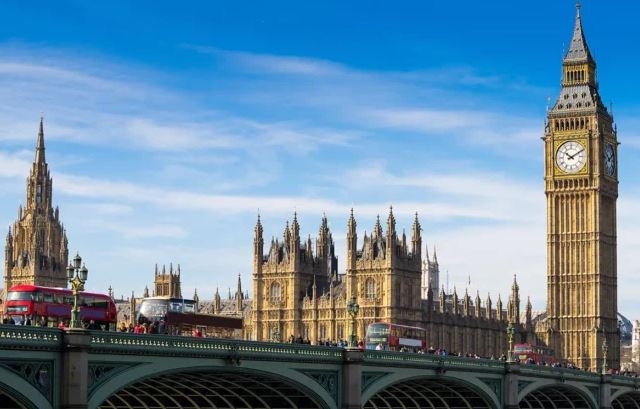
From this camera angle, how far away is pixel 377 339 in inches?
3681

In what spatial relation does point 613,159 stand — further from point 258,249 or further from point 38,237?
point 38,237

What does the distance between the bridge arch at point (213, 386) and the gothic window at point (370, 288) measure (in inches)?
2482

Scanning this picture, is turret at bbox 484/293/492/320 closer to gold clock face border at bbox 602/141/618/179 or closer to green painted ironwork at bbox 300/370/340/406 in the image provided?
gold clock face border at bbox 602/141/618/179

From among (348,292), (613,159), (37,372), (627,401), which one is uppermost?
(613,159)

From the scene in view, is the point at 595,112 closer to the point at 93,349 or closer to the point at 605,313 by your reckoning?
the point at 605,313

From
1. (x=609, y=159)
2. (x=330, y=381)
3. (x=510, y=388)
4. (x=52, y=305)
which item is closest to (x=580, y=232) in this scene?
(x=609, y=159)

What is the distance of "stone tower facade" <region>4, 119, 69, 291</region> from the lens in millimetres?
163750

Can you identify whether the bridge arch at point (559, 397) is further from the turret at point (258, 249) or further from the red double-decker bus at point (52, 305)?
the turret at point (258, 249)

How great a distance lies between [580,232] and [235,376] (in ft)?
321

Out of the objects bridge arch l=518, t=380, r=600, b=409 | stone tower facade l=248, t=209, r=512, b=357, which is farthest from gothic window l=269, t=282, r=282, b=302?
bridge arch l=518, t=380, r=600, b=409

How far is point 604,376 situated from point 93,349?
50.2 m

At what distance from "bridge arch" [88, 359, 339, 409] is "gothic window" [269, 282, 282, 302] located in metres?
68.0

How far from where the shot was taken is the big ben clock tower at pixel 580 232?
141375mm

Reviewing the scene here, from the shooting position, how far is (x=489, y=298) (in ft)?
464
